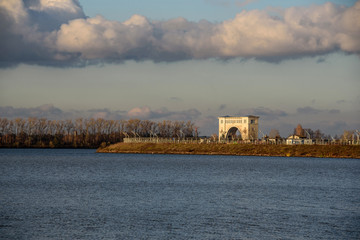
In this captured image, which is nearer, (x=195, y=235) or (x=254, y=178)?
(x=195, y=235)

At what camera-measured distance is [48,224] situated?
3819 cm

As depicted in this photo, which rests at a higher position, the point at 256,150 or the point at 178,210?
the point at 256,150

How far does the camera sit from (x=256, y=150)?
540 ft

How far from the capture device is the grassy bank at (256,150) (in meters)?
144

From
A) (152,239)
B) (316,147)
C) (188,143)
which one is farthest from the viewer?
(188,143)

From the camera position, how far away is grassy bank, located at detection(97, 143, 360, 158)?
143875 mm

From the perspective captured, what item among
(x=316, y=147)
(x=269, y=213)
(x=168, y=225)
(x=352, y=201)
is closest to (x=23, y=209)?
(x=168, y=225)

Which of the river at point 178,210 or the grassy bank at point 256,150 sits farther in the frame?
the grassy bank at point 256,150

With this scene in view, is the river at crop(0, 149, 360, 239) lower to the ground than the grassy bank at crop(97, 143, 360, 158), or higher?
lower

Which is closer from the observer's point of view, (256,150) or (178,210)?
(178,210)

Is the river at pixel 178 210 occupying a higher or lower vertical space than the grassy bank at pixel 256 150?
lower

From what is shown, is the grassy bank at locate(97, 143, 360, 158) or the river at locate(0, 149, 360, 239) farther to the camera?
the grassy bank at locate(97, 143, 360, 158)

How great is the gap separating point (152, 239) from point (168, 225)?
15.1 feet

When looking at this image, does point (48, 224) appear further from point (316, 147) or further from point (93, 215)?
point (316, 147)
